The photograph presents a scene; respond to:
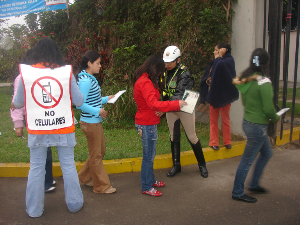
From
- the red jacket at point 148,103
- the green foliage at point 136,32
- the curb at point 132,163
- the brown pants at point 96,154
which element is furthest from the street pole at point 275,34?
the brown pants at point 96,154

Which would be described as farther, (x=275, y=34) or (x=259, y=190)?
(x=275, y=34)

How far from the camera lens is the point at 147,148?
12.2ft

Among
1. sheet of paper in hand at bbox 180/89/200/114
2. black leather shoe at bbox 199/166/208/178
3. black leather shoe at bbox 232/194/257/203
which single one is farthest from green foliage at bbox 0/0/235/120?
black leather shoe at bbox 232/194/257/203

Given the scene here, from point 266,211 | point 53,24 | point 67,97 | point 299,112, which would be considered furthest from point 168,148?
point 53,24

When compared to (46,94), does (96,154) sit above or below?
below

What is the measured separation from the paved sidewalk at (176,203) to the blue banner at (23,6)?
7.66m

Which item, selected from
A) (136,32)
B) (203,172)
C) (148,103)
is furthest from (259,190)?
(136,32)

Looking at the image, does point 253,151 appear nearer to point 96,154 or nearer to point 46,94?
point 96,154

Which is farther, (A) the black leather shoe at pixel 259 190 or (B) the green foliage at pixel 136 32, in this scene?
(B) the green foliage at pixel 136 32

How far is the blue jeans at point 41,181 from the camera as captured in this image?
10.7 feet

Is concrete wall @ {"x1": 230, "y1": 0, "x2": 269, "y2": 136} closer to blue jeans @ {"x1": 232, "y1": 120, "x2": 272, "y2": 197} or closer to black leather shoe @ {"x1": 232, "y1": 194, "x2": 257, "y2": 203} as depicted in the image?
blue jeans @ {"x1": 232, "y1": 120, "x2": 272, "y2": 197}

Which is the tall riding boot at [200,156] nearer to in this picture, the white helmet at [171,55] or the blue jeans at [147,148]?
the blue jeans at [147,148]

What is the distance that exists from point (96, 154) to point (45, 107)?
0.95 metres

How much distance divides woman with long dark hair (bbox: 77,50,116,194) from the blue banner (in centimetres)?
777
